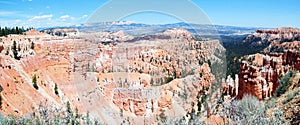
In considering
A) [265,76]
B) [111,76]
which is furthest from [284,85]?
[111,76]

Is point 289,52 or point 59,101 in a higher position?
point 289,52

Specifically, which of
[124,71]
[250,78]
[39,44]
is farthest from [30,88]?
[250,78]

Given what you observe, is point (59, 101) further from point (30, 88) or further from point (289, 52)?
Answer: point (289, 52)

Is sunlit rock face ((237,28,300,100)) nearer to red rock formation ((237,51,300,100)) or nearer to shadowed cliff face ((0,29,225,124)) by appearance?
red rock formation ((237,51,300,100))

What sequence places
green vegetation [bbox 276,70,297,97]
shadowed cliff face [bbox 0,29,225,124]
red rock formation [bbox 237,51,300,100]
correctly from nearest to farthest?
green vegetation [bbox 276,70,297,97] → red rock formation [bbox 237,51,300,100] → shadowed cliff face [bbox 0,29,225,124]

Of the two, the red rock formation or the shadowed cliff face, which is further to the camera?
the shadowed cliff face

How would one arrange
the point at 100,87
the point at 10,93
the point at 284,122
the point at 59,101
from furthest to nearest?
the point at 100,87 < the point at 59,101 < the point at 10,93 < the point at 284,122

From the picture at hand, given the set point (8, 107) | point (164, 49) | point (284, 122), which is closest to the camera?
point (284, 122)

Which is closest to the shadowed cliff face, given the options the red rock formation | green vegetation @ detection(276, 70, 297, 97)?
the red rock formation
